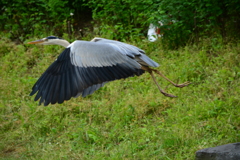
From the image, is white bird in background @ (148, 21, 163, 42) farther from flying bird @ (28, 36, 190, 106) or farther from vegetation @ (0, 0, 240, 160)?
flying bird @ (28, 36, 190, 106)

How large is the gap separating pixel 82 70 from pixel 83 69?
0.02 m

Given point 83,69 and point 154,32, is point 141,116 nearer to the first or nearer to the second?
point 83,69

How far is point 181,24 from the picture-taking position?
6379 millimetres

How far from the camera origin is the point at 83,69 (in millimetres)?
3650

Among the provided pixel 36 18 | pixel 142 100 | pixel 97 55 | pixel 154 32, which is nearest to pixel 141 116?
pixel 142 100

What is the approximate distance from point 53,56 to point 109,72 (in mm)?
4455

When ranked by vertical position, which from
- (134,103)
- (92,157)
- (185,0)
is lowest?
(92,157)

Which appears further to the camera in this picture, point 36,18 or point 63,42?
point 36,18

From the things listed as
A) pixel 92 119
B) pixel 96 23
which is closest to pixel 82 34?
pixel 96 23

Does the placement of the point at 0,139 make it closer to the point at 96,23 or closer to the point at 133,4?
the point at 133,4

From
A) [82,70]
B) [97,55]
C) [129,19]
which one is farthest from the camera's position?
[129,19]

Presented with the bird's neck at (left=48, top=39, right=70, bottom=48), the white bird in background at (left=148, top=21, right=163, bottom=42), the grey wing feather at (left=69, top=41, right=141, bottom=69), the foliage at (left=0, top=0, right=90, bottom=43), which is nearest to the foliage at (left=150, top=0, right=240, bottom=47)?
the white bird in background at (left=148, top=21, right=163, bottom=42)

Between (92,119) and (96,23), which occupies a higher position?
(96,23)

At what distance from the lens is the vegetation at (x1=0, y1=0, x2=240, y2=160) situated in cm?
429
